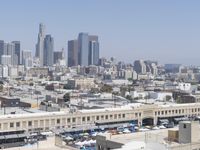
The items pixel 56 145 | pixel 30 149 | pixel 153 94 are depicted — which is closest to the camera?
pixel 30 149

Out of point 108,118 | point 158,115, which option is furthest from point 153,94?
point 108,118

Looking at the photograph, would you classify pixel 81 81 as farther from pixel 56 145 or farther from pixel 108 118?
pixel 56 145

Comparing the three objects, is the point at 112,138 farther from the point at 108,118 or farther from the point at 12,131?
the point at 108,118

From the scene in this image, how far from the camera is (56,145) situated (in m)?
24.2

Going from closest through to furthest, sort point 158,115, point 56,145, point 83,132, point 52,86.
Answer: point 56,145 < point 83,132 < point 158,115 < point 52,86

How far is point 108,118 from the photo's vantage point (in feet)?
156

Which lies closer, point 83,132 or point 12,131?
point 12,131

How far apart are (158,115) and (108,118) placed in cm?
723

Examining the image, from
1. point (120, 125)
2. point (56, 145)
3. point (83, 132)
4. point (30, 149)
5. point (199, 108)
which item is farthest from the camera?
point (199, 108)

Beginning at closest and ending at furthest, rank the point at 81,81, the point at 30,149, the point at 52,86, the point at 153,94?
the point at 30,149 < the point at 153,94 < the point at 52,86 < the point at 81,81

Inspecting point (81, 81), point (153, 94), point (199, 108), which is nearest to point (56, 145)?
point (199, 108)

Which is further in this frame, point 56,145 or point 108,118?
point 108,118

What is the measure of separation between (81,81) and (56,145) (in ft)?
308

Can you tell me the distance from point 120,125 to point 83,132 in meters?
5.77
